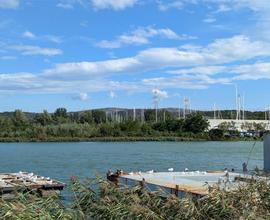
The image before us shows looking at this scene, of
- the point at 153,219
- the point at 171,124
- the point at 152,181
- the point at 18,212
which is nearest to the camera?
the point at 18,212

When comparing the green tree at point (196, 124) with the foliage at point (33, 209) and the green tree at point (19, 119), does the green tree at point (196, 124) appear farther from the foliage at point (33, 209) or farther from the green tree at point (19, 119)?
the foliage at point (33, 209)

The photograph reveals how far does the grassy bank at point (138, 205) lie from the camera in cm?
1141

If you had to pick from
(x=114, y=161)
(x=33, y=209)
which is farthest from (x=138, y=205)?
(x=114, y=161)

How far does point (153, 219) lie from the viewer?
1152 centimetres

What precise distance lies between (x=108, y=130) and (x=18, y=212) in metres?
167

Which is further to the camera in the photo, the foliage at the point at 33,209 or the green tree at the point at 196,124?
the green tree at the point at 196,124

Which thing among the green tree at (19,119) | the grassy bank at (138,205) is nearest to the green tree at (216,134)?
the green tree at (19,119)

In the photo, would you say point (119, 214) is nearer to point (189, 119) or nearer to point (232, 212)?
point (232, 212)

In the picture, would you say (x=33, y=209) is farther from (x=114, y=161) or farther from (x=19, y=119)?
(x=19, y=119)

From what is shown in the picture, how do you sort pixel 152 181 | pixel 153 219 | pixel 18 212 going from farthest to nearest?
1. pixel 152 181
2. pixel 153 219
3. pixel 18 212

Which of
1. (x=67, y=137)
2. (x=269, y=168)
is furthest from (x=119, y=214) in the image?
(x=67, y=137)

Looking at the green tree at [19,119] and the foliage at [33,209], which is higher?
the green tree at [19,119]

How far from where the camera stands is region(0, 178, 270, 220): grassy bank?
449 inches

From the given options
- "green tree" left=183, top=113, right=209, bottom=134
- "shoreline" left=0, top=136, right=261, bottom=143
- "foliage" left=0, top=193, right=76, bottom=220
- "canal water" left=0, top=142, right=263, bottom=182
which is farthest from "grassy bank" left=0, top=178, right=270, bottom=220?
"green tree" left=183, top=113, right=209, bottom=134
